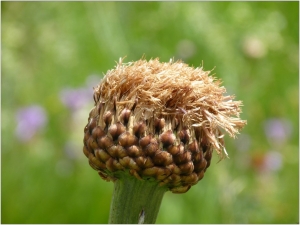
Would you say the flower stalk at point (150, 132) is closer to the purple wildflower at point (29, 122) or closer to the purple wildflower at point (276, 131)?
the purple wildflower at point (29, 122)

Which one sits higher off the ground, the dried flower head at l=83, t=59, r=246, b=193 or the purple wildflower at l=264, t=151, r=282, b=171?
the purple wildflower at l=264, t=151, r=282, b=171

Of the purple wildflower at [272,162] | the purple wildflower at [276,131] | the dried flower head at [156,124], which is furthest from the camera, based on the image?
the purple wildflower at [276,131]

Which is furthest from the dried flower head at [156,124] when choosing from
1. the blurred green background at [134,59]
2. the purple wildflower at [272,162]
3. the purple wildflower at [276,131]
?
the purple wildflower at [276,131]

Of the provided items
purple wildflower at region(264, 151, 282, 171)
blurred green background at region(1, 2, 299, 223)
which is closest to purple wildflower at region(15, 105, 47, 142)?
blurred green background at region(1, 2, 299, 223)

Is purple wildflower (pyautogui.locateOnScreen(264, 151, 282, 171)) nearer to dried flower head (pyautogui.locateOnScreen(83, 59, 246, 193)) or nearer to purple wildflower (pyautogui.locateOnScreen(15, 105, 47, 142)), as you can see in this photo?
purple wildflower (pyautogui.locateOnScreen(15, 105, 47, 142))

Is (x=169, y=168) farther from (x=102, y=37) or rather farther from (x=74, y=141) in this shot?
(x=102, y=37)

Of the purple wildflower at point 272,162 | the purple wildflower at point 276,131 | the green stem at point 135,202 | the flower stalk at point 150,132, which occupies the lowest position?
the green stem at point 135,202
